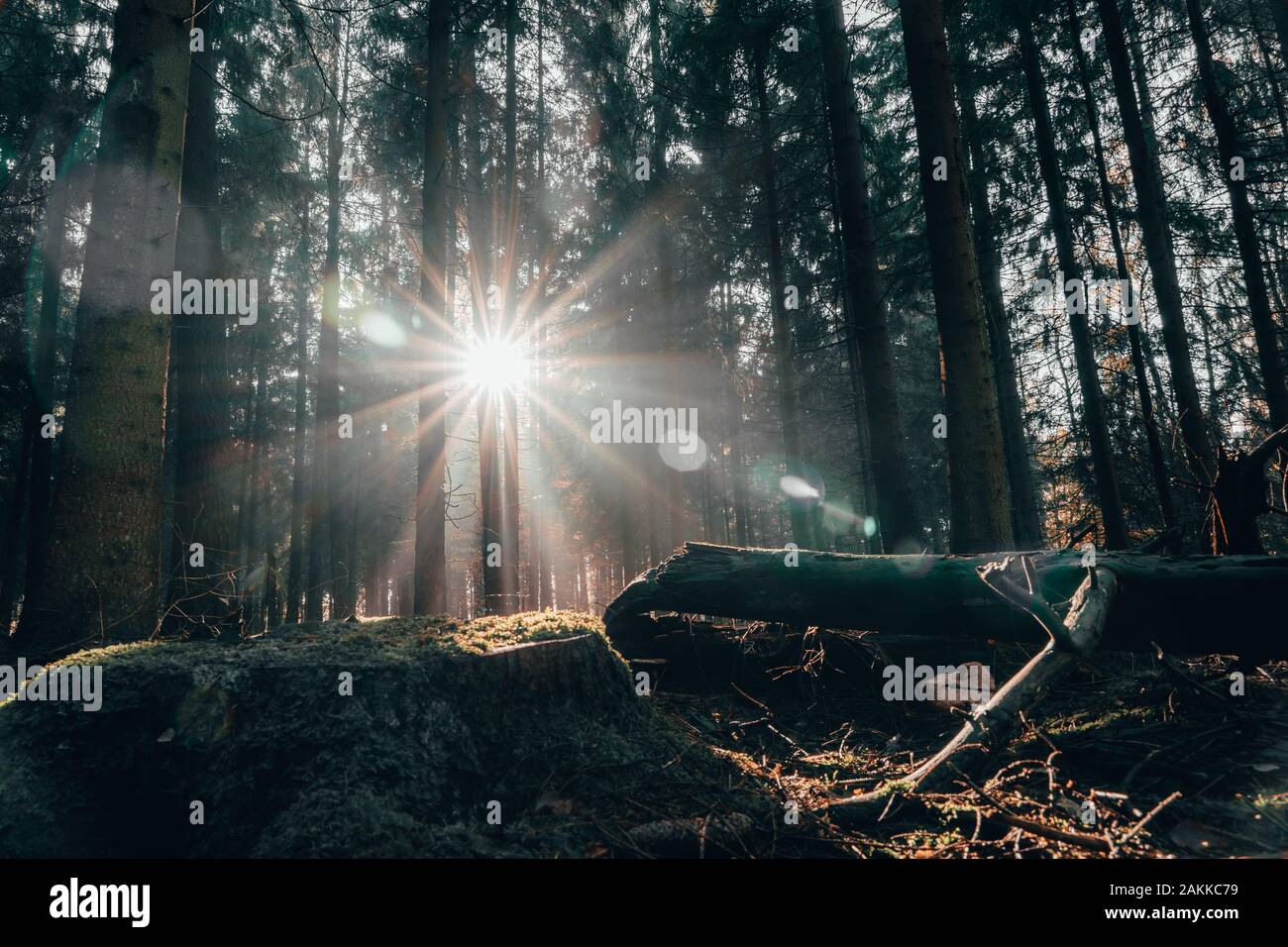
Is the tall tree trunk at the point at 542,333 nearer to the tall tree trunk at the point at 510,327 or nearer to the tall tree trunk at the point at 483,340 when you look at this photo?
the tall tree trunk at the point at 510,327

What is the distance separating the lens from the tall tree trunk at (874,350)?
871 cm

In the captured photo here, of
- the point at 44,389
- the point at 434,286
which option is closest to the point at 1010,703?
the point at 434,286

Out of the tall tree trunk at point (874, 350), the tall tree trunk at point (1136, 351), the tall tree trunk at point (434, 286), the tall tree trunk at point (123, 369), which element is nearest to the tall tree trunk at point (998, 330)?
the tall tree trunk at point (1136, 351)

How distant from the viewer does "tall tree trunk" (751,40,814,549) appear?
1251 centimetres

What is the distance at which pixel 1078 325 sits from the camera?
1116 centimetres

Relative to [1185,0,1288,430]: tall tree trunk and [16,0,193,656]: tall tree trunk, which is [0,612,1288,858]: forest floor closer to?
[16,0,193,656]: tall tree trunk

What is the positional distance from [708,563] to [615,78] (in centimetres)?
1544

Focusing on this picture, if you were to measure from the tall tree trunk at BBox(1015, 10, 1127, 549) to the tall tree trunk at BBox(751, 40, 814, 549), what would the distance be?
15.2 feet

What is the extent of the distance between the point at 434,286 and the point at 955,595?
752cm

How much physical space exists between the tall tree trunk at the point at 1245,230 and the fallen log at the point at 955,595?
832cm

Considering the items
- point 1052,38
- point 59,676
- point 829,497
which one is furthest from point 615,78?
point 829,497

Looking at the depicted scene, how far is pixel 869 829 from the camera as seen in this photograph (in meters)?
2.70

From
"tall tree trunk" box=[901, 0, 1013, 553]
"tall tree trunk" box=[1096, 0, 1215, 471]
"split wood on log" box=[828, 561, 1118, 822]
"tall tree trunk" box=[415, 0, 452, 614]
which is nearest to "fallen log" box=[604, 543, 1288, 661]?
"split wood on log" box=[828, 561, 1118, 822]
